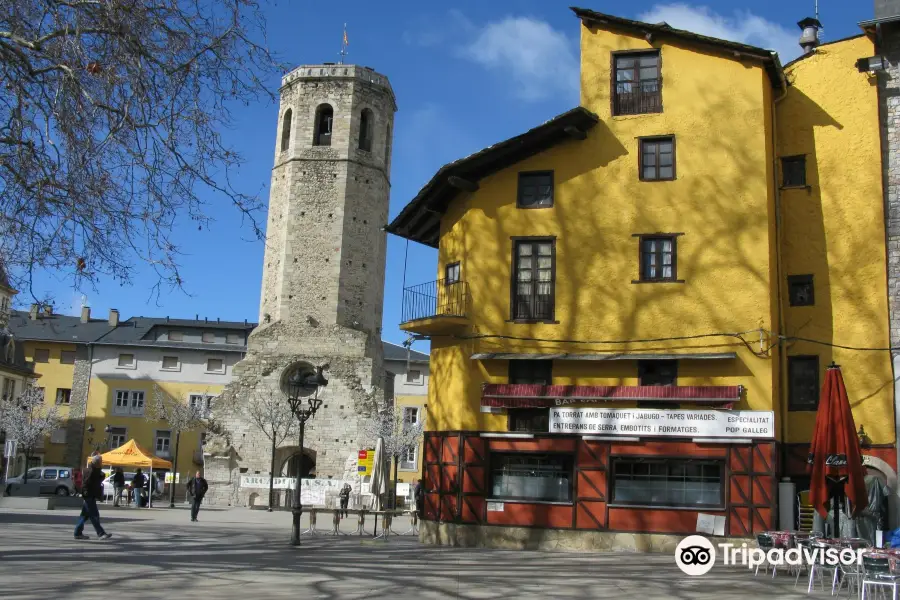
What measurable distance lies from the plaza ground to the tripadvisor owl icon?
0.26m

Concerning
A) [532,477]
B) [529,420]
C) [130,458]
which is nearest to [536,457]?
[532,477]

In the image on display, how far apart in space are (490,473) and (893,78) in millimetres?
12420

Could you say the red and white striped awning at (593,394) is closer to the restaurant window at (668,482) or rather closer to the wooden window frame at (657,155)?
the restaurant window at (668,482)

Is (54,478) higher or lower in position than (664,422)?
lower

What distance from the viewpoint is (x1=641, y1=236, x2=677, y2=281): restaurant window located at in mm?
20203

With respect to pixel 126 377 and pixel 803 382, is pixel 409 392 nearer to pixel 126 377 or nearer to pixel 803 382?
pixel 126 377

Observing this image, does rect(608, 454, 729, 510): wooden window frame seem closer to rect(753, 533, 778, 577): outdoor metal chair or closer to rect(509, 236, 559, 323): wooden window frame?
rect(509, 236, 559, 323): wooden window frame

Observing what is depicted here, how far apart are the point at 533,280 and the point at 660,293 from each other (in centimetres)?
288

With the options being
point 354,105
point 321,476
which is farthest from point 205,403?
point 354,105

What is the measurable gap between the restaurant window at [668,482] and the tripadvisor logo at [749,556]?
0.87m

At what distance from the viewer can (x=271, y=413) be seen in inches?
1698

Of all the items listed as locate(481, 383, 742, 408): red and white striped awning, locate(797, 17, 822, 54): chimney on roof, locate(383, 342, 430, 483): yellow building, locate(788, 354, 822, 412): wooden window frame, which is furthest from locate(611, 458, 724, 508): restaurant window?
locate(383, 342, 430, 483): yellow building

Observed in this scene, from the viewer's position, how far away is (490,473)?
20.4 m

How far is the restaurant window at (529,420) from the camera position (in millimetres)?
20219
